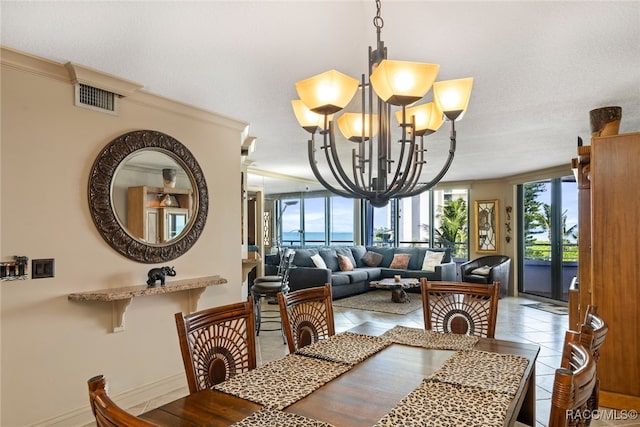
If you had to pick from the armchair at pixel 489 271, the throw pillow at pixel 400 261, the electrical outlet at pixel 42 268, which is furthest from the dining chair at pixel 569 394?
the throw pillow at pixel 400 261

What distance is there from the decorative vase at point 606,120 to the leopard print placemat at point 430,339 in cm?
228

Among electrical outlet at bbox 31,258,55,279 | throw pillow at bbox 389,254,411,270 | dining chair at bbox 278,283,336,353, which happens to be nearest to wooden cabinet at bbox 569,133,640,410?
dining chair at bbox 278,283,336,353

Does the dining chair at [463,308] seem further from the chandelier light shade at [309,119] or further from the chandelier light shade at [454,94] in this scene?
the chandelier light shade at [309,119]

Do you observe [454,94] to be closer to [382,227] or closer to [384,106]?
[384,106]

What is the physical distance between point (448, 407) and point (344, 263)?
6790 mm

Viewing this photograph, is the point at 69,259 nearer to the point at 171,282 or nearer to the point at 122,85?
the point at 171,282

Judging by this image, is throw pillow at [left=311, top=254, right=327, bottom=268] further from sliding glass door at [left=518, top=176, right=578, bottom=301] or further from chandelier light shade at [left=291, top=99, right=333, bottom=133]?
chandelier light shade at [left=291, top=99, right=333, bottom=133]

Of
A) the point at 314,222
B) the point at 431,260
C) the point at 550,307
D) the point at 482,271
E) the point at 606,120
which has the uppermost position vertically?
the point at 606,120

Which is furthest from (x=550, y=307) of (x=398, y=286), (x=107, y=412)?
(x=107, y=412)

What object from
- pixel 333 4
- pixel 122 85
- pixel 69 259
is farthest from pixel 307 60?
pixel 69 259

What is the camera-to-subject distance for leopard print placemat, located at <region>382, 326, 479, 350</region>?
1.92 metres

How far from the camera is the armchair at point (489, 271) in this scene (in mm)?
6906

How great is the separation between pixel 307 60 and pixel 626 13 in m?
1.63

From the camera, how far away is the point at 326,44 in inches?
87.3
